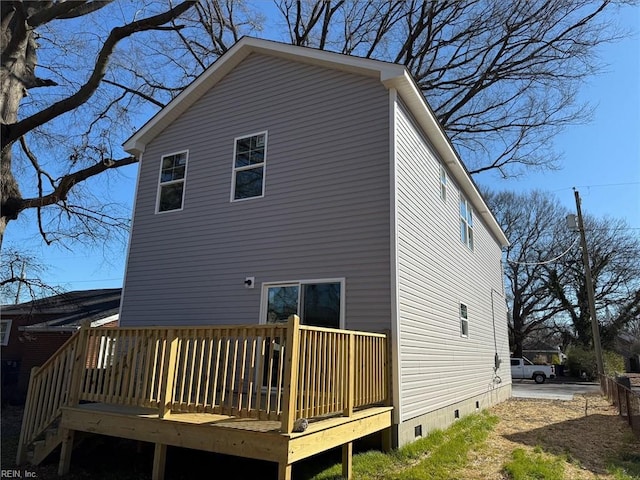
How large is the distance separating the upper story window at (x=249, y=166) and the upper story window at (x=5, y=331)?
50.9 feet

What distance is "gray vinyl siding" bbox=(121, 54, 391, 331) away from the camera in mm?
7387

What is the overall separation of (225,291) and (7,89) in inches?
232

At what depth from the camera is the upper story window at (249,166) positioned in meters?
8.77

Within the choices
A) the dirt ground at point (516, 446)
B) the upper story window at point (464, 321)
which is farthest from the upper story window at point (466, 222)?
the dirt ground at point (516, 446)

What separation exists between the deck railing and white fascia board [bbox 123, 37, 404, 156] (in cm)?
469

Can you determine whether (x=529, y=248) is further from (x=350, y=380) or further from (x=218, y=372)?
(x=218, y=372)

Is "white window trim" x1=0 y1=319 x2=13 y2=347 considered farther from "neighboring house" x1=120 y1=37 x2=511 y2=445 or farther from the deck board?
the deck board

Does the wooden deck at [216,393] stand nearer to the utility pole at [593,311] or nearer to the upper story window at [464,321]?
the upper story window at [464,321]

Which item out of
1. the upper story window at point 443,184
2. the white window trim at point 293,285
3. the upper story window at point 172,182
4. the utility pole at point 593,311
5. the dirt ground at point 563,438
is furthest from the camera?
the utility pole at point 593,311

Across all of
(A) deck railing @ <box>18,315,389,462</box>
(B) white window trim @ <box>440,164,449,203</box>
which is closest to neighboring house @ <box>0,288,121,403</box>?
(A) deck railing @ <box>18,315,389,462</box>

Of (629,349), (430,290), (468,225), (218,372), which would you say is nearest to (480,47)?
(468,225)

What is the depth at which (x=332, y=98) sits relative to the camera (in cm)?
833

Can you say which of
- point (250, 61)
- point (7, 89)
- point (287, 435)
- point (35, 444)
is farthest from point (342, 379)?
point (7, 89)

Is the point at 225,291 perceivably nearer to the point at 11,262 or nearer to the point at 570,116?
the point at 11,262
